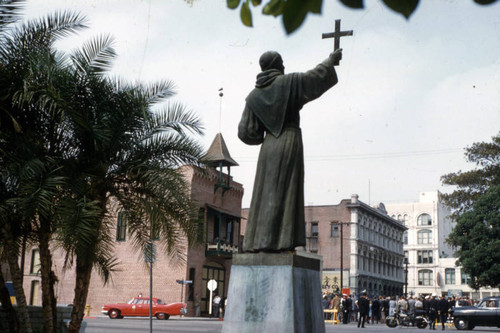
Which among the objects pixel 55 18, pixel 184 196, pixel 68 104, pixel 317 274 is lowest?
pixel 317 274

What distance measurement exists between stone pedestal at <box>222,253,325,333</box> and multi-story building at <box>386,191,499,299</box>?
84.3 m

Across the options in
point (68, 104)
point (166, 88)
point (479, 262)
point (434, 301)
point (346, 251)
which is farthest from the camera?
point (346, 251)

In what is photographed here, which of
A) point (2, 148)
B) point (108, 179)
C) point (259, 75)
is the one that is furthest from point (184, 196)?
point (259, 75)

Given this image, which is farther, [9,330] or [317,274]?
[9,330]

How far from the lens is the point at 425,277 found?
90250mm

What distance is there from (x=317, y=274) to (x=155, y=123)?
24.2ft

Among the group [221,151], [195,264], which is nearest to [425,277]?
[221,151]

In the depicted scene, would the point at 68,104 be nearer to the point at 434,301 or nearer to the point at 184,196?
the point at 184,196

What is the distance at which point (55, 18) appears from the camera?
12.7 metres

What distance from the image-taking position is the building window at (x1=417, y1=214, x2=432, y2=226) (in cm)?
9269

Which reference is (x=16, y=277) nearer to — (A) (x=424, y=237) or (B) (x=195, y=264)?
(B) (x=195, y=264)

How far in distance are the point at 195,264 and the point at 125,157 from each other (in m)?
26.7

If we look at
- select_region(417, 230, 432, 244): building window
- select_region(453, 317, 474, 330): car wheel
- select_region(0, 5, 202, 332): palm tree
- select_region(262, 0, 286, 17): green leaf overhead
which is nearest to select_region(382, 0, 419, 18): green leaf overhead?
select_region(262, 0, 286, 17): green leaf overhead

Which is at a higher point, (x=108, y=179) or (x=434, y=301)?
(x=108, y=179)
